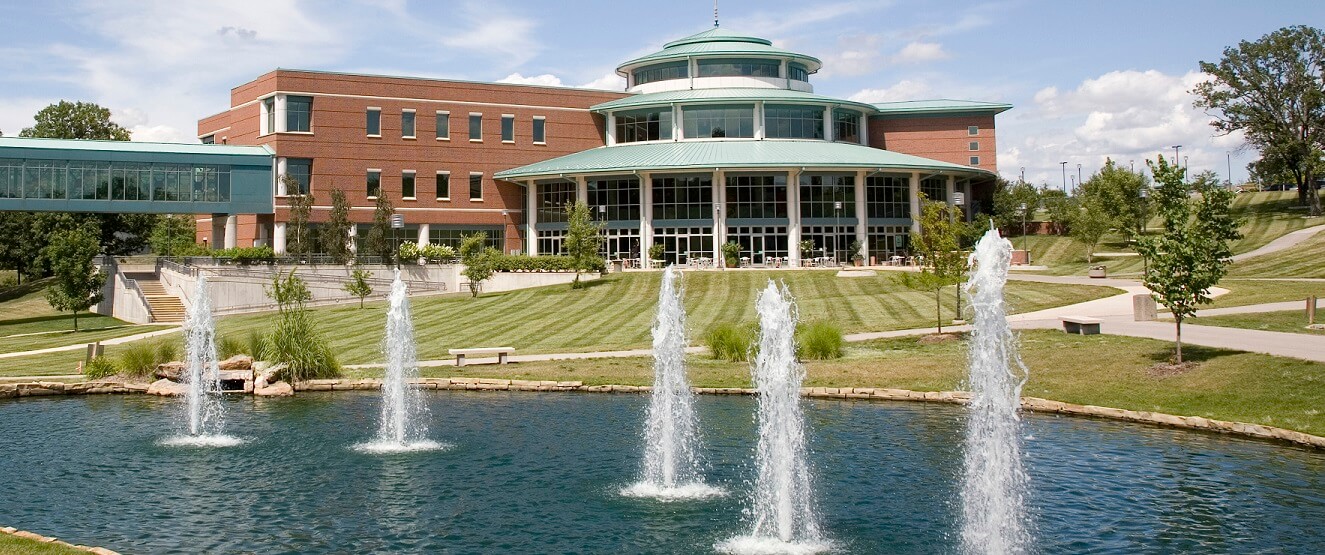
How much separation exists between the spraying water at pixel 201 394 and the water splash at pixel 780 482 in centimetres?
1129

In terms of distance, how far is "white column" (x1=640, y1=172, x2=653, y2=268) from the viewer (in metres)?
61.3

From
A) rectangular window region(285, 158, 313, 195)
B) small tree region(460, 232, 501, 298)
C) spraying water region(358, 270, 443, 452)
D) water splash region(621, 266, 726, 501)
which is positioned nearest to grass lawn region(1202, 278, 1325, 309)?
water splash region(621, 266, 726, 501)

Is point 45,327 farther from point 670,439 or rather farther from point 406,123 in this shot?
point 670,439

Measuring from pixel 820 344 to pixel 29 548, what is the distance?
821 inches

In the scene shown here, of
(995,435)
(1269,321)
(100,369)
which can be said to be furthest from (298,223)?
(995,435)

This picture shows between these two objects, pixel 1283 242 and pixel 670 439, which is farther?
pixel 1283 242

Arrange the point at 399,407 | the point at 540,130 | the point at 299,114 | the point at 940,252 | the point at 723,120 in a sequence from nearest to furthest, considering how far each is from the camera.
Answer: the point at 399,407 < the point at 940,252 < the point at 299,114 < the point at 723,120 < the point at 540,130

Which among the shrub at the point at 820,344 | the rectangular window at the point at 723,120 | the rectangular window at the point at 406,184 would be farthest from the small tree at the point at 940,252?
the rectangular window at the point at 406,184

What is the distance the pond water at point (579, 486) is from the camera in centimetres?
1350

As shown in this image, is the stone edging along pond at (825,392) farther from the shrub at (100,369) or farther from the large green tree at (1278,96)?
the large green tree at (1278,96)

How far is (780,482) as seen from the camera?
13.8 meters

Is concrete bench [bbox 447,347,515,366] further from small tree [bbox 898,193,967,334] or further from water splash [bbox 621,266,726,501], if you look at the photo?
small tree [bbox 898,193,967,334]

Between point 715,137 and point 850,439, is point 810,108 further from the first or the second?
point 850,439

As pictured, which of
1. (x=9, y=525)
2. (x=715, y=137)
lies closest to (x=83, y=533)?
(x=9, y=525)
